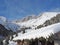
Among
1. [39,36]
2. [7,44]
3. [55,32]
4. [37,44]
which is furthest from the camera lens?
[7,44]

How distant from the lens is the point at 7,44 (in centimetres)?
3331

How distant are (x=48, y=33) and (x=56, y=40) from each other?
0.47 meters

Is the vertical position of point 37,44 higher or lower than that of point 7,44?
lower

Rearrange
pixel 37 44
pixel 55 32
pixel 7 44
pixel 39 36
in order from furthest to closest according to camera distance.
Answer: pixel 7 44 < pixel 37 44 < pixel 39 36 < pixel 55 32

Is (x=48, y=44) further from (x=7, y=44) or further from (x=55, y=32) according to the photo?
(x=7, y=44)

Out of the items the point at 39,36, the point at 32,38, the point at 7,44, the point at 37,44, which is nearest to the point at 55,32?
the point at 39,36

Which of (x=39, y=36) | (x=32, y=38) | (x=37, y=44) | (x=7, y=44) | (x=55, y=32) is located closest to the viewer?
(x=55, y=32)

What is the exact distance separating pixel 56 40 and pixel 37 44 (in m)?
2.80

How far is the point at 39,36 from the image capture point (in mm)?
9461

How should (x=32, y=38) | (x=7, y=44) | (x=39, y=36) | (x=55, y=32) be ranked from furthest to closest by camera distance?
(x=7, y=44) < (x=32, y=38) < (x=39, y=36) < (x=55, y=32)

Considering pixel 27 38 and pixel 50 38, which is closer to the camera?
pixel 50 38

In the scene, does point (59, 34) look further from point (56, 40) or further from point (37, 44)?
point (37, 44)

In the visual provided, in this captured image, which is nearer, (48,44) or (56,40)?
(56,40)

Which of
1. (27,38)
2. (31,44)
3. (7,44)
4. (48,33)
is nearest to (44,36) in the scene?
(48,33)
